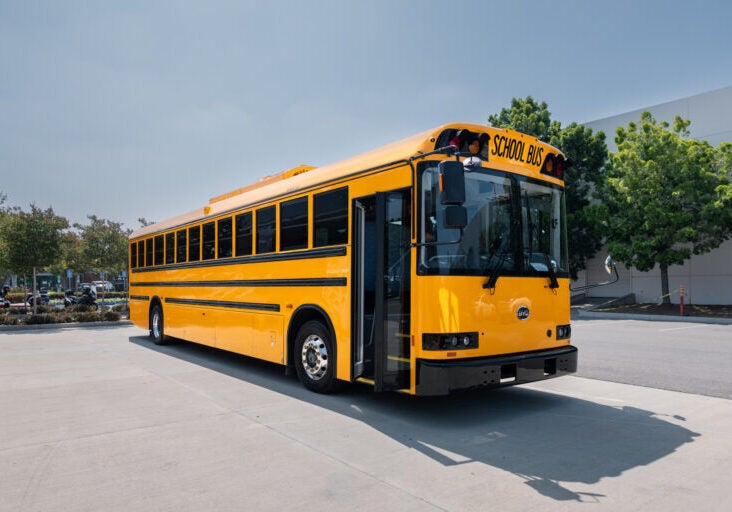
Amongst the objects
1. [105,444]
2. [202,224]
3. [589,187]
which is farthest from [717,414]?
[589,187]

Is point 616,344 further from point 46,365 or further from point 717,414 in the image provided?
point 46,365

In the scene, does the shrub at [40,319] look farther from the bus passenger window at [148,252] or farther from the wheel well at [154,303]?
the bus passenger window at [148,252]

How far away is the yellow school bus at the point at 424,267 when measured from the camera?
528cm

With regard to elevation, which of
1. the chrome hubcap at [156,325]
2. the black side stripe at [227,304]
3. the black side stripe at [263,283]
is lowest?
the chrome hubcap at [156,325]

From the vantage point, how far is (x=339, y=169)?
6.74 m

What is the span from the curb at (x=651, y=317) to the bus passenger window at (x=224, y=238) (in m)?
17.1

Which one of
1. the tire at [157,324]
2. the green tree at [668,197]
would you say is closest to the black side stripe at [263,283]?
the tire at [157,324]

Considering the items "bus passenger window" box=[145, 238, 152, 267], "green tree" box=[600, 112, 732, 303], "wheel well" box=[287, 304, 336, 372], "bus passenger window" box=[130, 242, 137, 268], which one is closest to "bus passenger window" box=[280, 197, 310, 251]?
"wheel well" box=[287, 304, 336, 372]

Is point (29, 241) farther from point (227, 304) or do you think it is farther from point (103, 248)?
point (227, 304)

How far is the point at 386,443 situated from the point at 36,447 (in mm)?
3196

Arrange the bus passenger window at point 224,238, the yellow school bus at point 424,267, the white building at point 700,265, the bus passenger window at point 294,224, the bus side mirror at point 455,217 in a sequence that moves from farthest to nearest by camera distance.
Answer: the white building at point 700,265 < the bus passenger window at point 224,238 < the bus passenger window at point 294,224 < the yellow school bus at point 424,267 < the bus side mirror at point 455,217

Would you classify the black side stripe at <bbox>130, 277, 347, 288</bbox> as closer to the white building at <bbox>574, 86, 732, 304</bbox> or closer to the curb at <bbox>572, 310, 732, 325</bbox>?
the curb at <bbox>572, 310, 732, 325</bbox>

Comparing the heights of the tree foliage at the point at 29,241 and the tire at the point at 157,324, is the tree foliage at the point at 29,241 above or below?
above

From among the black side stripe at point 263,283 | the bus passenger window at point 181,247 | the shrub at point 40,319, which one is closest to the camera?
the black side stripe at point 263,283
